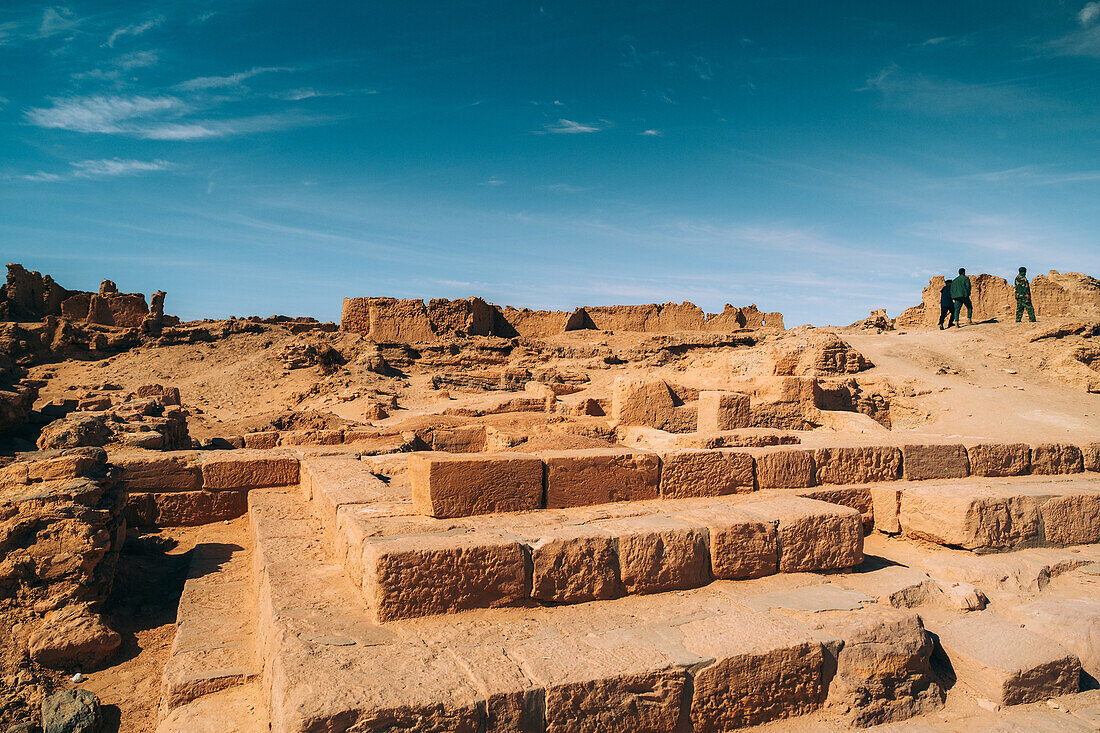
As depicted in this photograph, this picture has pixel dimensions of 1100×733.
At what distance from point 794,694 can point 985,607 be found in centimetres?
201

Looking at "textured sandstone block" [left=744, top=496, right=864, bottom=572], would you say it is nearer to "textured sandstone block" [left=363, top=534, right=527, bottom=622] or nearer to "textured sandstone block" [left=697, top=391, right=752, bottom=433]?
"textured sandstone block" [left=363, top=534, right=527, bottom=622]

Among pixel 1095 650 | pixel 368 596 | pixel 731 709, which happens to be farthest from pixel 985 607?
pixel 368 596

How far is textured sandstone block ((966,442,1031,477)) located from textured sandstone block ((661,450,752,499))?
280cm

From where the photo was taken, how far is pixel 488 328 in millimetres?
26469

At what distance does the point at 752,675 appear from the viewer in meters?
2.93

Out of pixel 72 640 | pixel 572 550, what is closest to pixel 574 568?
pixel 572 550

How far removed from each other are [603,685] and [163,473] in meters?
5.55

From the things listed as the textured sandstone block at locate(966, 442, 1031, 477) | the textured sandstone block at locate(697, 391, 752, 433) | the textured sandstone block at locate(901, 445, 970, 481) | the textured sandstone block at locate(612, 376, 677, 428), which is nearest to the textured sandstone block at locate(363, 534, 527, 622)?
the textured sandstone block at locate(901, 445, 970, 481)

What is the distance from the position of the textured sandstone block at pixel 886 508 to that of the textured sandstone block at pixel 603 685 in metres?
3.52

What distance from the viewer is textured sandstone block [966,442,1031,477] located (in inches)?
256

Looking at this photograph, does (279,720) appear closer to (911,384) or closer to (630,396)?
(630,396)

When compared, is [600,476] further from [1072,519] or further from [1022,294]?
[1022,294]

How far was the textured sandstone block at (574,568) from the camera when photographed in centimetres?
352

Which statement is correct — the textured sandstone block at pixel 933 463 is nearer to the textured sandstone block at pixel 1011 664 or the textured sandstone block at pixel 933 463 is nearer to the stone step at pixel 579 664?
the textured sandstone block at pixel 1011 664
